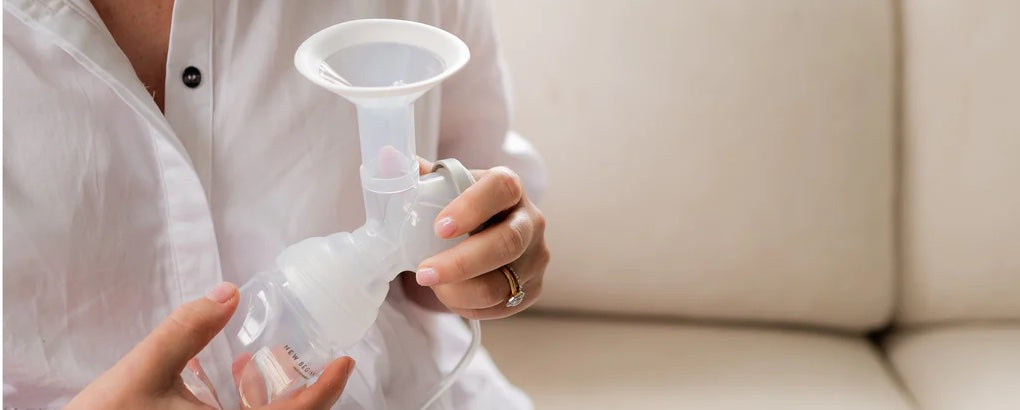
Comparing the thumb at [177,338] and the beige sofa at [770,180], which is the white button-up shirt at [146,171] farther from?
the beige sofa at [770,180]

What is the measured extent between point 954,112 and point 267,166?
71 cm

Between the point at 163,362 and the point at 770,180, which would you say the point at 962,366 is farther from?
the point at 163,362

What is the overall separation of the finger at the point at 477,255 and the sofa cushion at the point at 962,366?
1.96ft

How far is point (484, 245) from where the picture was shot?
1.75 ft

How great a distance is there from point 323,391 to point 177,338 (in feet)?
0.27

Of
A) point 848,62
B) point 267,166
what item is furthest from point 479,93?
point 848,62

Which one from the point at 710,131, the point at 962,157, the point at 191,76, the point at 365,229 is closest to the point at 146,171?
the point at 191,76

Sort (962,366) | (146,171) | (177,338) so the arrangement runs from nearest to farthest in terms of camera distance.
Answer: (177,338) → (146,171) → (962,366)

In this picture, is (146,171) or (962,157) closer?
(146,171)

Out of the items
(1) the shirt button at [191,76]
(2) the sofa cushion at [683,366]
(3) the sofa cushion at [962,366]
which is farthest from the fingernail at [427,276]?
(3) the sofa cushion at [962,366]

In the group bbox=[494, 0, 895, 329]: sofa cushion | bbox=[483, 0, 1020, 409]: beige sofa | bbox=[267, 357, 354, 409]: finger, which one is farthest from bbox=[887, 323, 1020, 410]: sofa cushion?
bbox=[267, 357, 354, 409]: finger

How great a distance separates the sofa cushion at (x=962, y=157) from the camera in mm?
976

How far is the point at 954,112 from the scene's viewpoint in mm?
996

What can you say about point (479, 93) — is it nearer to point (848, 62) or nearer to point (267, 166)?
point (267, 166)
